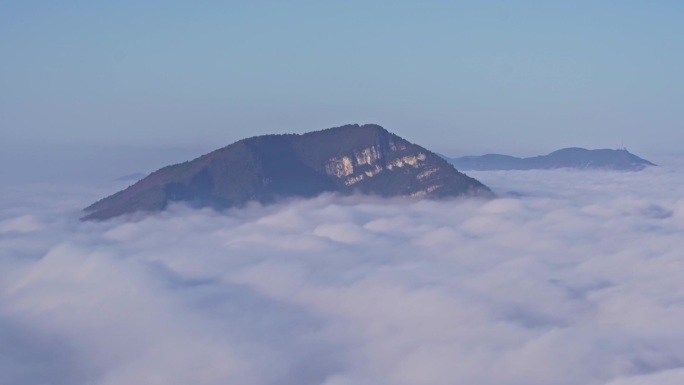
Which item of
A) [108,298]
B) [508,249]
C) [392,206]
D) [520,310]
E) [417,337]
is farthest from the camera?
[392,206]

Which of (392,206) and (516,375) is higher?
(392,206)

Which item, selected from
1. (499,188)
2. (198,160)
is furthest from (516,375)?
(499,188)

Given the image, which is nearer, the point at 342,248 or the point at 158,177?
the point at 342,248

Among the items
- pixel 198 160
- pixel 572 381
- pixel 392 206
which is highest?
pixel 198 160

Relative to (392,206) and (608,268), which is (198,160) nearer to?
(392,206)

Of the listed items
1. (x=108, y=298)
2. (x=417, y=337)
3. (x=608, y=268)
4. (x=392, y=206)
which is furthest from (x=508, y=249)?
(x=108, y=298)

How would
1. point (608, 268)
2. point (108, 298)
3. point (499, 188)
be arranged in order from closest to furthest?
1. point (108, 298)
2. point (608, 268)
3. point (499, 188)

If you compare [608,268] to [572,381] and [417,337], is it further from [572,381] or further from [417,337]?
[572,381]
